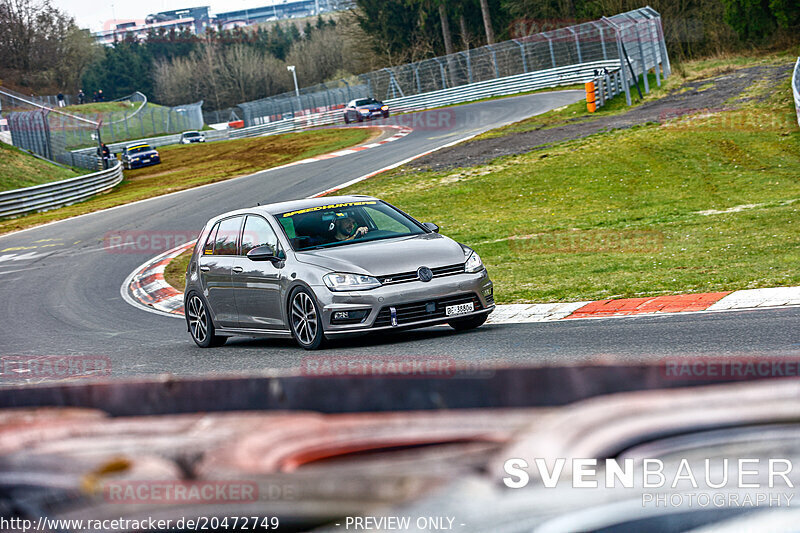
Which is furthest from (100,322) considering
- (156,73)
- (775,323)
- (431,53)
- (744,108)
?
(156,73)

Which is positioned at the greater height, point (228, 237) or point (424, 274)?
point (228, 237)

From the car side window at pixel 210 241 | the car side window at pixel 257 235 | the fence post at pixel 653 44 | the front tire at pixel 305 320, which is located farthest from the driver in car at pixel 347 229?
the fence post at pixel 653 44

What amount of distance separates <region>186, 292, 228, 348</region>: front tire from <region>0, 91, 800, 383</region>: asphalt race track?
22cm

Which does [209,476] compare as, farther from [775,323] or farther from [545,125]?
[545,125]

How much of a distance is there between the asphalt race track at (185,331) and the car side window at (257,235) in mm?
1149

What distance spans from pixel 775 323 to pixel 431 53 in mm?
77352

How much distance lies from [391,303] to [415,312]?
0.27m

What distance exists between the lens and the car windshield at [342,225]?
10.4 m

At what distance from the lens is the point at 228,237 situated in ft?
37.0

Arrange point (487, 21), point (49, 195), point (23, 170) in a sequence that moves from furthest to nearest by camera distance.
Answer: point (487, 21) < point (23, 170) < point (49, 195)
